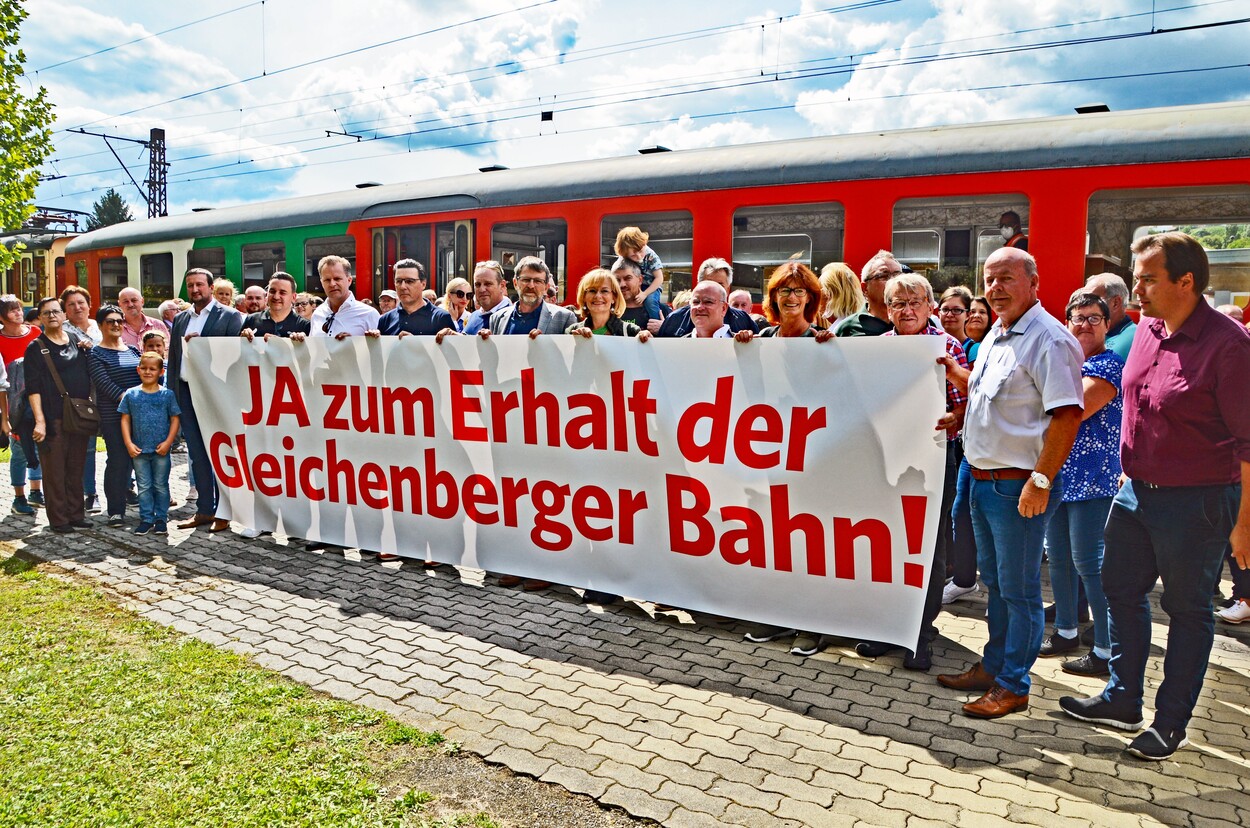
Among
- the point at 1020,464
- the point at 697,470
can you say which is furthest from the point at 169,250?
the point at 1020,464

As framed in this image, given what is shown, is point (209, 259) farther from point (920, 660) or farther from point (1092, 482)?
point (1092, 482)

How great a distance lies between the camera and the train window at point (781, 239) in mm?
8633

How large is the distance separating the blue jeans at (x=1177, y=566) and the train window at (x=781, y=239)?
536cm

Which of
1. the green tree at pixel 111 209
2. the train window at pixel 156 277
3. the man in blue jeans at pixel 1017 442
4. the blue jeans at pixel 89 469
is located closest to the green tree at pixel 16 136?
the train window at pixel 156 277

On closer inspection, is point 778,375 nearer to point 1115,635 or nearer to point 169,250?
point 1115,635

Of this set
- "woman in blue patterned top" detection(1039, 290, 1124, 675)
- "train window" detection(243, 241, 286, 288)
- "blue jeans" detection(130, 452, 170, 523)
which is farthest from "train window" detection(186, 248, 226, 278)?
"woman in blue patterned top" detection(1039, 290, 1124, 675)

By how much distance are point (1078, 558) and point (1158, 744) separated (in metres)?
1.25

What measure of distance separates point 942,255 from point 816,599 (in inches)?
192

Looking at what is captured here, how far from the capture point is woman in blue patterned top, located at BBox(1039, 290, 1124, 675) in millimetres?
4301

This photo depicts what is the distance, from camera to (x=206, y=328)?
283 inches

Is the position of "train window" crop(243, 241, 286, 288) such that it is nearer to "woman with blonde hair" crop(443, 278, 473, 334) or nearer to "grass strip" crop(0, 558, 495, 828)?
"woman with blonde hair" crop(443, 278, 473, 334)

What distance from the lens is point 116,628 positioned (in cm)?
475

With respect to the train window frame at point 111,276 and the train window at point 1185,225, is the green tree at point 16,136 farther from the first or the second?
the train window at point 1185,225

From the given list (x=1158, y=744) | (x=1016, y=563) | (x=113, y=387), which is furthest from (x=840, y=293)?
(x=113, y=387)
